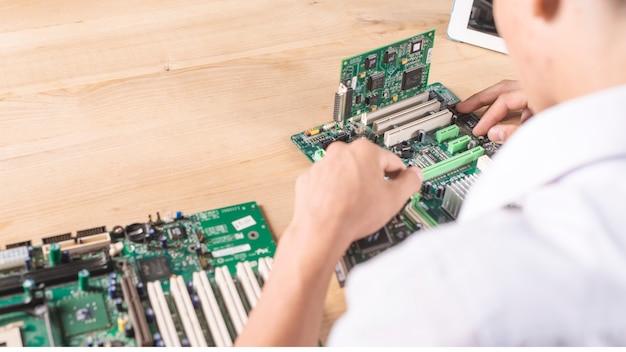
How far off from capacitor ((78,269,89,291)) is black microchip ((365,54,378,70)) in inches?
33.0

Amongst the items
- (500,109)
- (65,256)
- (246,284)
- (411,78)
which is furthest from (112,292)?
(500,109)

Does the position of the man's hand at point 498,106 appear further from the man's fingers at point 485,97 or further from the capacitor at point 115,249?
the capacitor at point 115,249

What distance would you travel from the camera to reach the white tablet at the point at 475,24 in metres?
2.16

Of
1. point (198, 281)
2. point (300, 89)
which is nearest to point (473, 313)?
point (198, 281)

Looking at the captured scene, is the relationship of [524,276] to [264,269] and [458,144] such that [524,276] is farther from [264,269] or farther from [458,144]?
[458,144]

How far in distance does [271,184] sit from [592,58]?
891 millimetres

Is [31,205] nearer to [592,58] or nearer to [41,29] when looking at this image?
[41,29]

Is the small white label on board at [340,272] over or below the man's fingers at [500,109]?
below

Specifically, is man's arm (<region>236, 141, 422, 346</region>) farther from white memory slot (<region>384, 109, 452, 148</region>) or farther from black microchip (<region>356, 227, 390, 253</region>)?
white memory slot (<region>384, 109, 452, 148</region>)

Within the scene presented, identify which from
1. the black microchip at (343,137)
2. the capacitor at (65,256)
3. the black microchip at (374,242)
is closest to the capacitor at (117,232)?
the capacitor at (65,256)

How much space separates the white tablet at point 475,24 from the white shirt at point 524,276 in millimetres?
1382

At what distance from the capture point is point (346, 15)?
91.8 inches

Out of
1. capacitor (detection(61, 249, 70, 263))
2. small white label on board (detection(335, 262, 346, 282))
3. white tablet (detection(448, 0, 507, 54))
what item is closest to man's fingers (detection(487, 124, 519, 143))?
white tablet (detection(448, 0, 507, 54))

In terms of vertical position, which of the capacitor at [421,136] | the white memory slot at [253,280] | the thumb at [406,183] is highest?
the thumb at [406,183]
